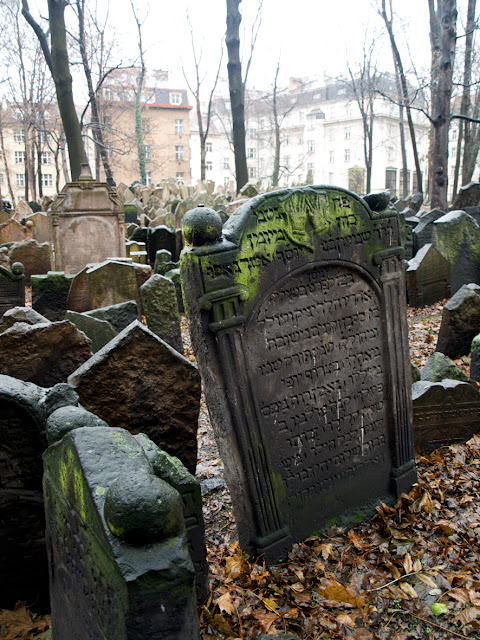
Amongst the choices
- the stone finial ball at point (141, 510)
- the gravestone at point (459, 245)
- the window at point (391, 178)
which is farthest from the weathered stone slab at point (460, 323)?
the window at point (391, 178)

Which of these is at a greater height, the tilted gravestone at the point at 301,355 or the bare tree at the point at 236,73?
the bare tree at the point at 236,73

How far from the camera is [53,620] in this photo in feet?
6.93

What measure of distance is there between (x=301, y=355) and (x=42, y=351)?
2.26 meters

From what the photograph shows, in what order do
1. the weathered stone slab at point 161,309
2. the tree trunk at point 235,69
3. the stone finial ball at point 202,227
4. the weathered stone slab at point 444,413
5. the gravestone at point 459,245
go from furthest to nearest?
the tree trunk at point 235,69 < the gravestone at point 459,245 < the weathered stone slab at point 161,309 < the weathered stone slab at point 444,413 < the stone finial ball at point 202,227

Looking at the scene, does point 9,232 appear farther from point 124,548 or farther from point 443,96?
point 124,548

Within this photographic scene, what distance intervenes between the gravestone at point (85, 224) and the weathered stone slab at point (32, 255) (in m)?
1.23

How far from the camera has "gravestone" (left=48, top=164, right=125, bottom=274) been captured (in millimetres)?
10812

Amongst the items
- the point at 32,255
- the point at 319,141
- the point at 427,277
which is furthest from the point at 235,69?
the point at 319,141

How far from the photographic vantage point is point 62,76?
1405 centimetres

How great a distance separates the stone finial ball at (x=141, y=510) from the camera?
1323 mm

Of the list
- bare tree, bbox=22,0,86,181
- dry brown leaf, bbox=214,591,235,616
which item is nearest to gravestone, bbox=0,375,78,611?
dry brown leaf, bbox=214,591,235,616

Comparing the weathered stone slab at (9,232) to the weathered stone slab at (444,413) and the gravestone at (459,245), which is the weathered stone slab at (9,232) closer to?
the gravestone at (459,245)

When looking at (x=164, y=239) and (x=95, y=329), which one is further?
(x=164, y=239)

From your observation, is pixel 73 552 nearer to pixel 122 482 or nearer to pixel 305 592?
pixel 122 482
